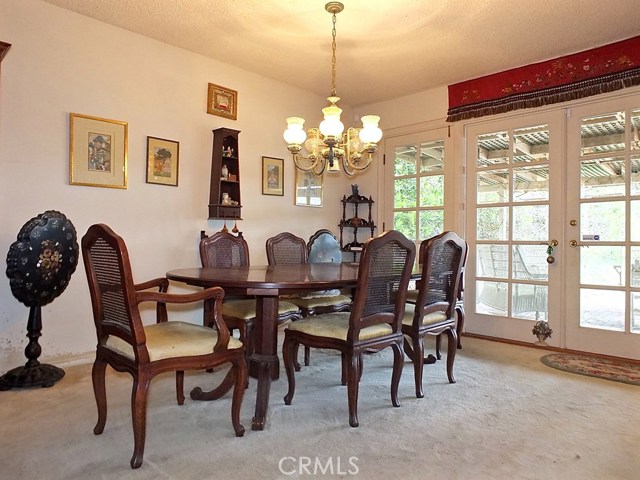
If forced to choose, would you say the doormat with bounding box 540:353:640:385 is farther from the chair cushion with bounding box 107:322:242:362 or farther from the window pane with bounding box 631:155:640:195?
the chair cushion with bounding box 107:322:242:362

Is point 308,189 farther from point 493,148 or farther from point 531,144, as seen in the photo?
point 531,144

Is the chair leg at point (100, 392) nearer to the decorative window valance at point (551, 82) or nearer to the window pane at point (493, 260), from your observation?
→ the window pane at point (493, 260)

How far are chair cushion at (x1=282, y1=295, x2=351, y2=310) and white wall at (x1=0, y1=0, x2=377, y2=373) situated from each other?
111 centimetres

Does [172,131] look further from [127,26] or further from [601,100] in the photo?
[601,100]

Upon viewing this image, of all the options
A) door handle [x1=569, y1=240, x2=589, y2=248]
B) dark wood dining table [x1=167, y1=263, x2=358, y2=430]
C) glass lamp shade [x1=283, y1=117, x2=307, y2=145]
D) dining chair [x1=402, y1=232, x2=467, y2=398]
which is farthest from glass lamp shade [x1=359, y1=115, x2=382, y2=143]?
door handle [x1=569, y1=240, x2=589, y2=248]

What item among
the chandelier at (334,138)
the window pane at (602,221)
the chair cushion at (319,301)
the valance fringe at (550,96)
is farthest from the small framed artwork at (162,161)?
the window pane at (602,221)

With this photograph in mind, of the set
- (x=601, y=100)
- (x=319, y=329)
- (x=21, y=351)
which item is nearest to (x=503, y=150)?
(x=601, y=100)

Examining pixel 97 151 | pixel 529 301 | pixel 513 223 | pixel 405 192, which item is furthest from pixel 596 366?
pixel 97 151

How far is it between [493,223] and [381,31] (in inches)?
77.7

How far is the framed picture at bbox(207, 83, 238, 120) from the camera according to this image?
3.82 meters

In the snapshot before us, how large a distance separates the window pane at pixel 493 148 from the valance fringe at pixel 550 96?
0.21 m

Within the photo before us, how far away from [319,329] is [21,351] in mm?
2028

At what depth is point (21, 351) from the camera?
2865mm

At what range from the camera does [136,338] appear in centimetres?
173
